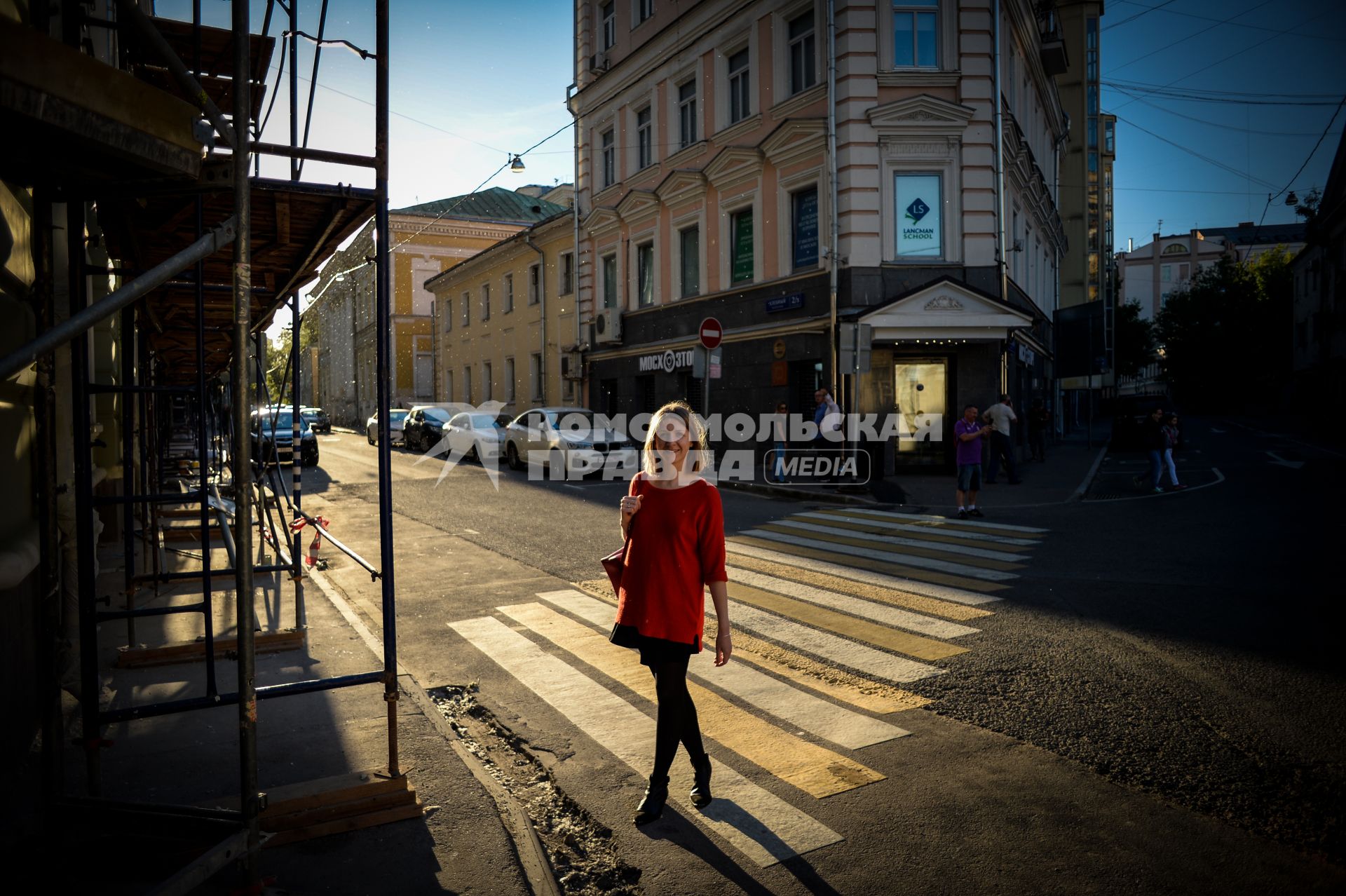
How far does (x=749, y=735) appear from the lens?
15.1ft

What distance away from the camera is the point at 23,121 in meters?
2.15

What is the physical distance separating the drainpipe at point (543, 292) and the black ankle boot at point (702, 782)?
29.5 metres

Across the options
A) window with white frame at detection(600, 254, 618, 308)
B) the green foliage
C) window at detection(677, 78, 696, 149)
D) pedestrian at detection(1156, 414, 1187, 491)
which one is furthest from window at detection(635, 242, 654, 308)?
the green foliage

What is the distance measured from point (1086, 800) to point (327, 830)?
317 cm

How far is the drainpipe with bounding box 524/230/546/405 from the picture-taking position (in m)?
32.4

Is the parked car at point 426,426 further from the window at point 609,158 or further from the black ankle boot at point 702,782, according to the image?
the black ankle boot at point 702,782

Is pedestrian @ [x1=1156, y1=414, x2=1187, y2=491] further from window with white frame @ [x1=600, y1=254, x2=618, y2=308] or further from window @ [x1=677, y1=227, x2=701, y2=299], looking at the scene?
window with white frame @ [x1=600, y1=254, x2=618, y2=308]

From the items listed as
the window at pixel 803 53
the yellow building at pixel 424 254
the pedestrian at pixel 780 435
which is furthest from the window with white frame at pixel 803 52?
the yellow building at pixel 424 254

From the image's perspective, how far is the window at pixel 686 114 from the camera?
24.0 meters

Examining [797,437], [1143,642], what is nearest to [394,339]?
[797,437]

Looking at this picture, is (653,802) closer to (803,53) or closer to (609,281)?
(803,53)

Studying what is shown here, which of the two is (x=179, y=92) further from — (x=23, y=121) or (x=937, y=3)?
(x=937, y=3)

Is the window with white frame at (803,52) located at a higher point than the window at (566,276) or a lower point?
higher

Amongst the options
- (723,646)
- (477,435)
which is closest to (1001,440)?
(477,435)
